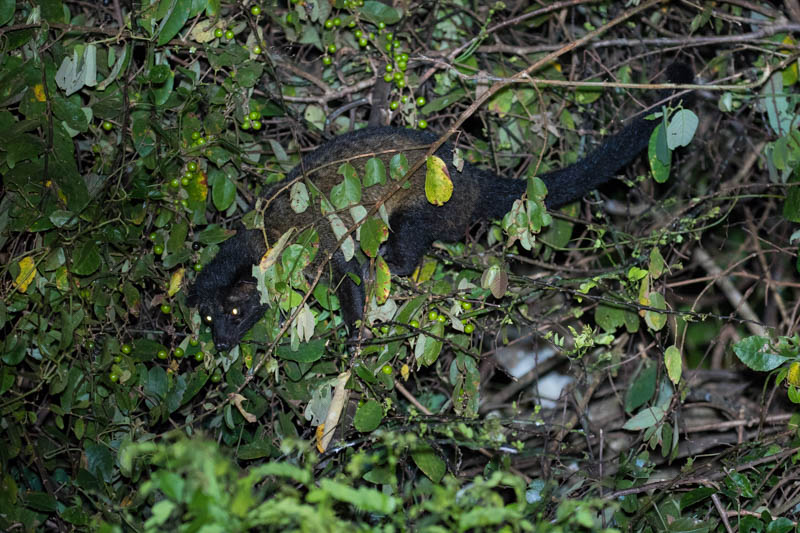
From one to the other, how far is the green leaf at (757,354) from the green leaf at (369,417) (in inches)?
54.9

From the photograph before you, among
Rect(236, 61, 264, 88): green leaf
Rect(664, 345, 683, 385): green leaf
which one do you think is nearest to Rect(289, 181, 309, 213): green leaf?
Rect(236, 61, 264, 88): green leaf

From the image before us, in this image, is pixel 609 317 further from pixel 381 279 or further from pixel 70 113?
pixel 70 113

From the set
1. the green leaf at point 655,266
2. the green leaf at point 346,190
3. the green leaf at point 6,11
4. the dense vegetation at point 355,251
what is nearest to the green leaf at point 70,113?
the dense vegetation at point 355,251

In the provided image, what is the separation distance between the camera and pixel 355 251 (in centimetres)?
385

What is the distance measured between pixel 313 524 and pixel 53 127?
2724 mm

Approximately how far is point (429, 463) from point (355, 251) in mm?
1096

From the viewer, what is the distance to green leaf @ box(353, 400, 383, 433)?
3.09 meters

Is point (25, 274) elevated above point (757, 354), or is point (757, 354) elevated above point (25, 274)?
point (25, 274)

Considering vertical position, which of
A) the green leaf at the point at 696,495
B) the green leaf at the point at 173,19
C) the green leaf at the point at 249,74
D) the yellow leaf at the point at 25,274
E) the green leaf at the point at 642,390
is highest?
the green leaf at the point at 173,19

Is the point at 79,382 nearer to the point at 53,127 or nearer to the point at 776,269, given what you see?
the point at 53,127

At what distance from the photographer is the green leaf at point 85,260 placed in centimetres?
352

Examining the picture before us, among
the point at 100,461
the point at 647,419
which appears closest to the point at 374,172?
the point at 647,419

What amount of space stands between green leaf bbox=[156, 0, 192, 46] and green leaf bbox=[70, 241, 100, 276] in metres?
0.96

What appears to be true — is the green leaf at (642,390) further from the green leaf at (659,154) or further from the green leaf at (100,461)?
the green leaf at (100,461)
